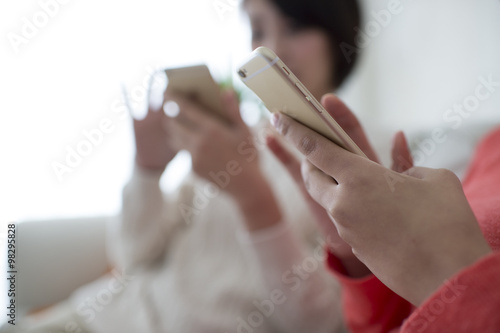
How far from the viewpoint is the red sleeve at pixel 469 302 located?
0.69ft

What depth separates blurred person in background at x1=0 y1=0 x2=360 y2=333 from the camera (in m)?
0.63

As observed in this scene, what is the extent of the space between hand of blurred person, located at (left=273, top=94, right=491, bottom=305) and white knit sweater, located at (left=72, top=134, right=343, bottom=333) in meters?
0.39

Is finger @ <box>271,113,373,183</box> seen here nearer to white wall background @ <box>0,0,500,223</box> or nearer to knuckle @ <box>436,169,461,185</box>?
knuckle @ <box>436,169,461,185</box>

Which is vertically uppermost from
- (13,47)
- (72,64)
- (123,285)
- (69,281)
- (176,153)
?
(13,47)

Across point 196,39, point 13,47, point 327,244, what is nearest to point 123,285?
point 327,244

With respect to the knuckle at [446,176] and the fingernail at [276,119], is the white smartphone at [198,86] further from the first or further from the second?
the knuckle at [446,176]

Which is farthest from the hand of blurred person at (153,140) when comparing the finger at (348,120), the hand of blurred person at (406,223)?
the hand of blurred person at (406,223)

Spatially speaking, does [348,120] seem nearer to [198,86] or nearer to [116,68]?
[198,86]

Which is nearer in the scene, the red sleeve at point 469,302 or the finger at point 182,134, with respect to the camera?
the red sleeve at point 469,302

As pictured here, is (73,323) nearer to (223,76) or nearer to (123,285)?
(123,285)

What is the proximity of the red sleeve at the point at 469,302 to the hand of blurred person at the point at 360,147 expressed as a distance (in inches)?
5.9

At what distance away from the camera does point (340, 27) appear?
2.85 feet

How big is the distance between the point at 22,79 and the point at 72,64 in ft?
0.58

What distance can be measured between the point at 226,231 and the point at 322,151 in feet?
1.70
